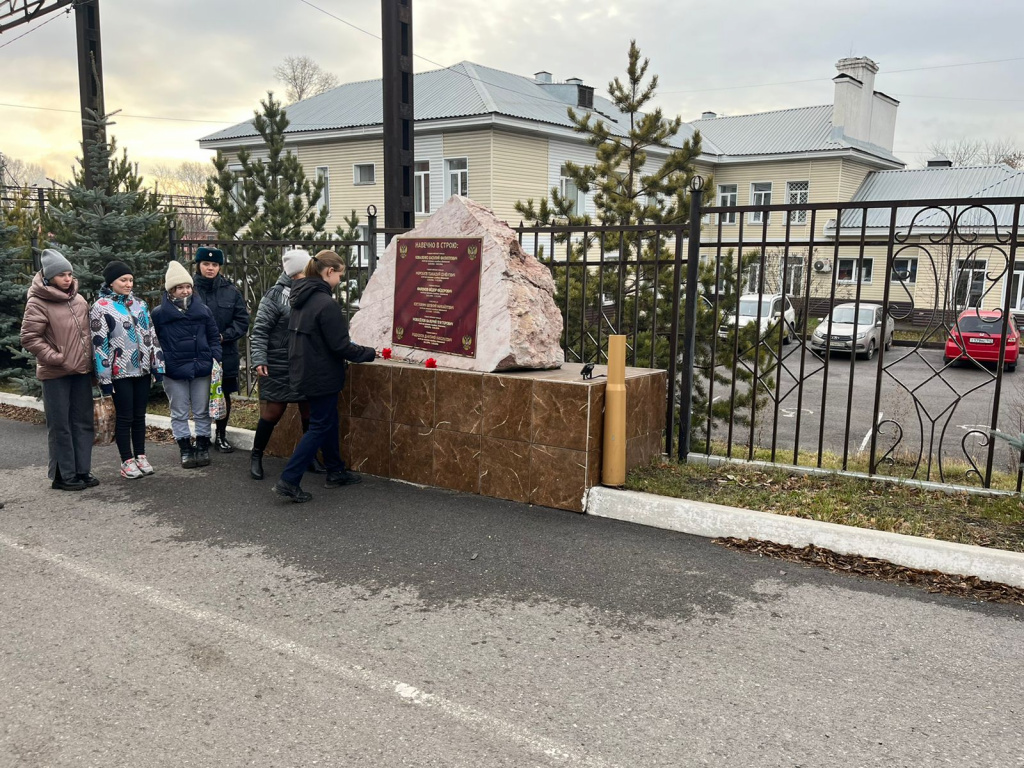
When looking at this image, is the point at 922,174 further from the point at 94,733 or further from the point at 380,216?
the point at 94,733

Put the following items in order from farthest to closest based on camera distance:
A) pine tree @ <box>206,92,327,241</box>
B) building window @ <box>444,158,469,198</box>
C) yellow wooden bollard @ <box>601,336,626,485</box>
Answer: building window @ <box>444,158,469,198</box> < pine tree @ <box>206,92,327,241</box> < yellow wooden bollard @ <box>601,336,626,485</box>

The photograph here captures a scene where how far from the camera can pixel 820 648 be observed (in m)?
3.48

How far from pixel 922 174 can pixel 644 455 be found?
35511 millimetres

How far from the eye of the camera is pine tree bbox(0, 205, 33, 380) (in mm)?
10633

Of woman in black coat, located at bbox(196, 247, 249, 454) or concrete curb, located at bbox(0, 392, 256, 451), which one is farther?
concrete curb, located at bbox(0, 392, 256, 451)

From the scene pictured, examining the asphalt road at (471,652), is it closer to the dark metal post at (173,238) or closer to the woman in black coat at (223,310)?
the woman in black coat at (223,310)

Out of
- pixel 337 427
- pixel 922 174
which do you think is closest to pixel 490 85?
pixel 922 174

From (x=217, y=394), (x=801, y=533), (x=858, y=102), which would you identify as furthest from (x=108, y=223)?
(x=858, y=102)

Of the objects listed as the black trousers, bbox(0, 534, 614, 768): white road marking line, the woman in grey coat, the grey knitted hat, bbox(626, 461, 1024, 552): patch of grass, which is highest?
the grey knitted hat

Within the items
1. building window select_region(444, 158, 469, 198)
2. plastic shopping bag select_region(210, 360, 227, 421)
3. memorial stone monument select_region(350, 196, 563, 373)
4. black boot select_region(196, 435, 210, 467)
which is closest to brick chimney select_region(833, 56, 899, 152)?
building window select_region(444, 158, 469, 198)

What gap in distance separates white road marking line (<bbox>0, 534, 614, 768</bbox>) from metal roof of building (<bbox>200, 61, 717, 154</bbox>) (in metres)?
22.3

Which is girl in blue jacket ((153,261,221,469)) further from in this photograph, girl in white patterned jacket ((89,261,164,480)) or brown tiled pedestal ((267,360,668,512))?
brown tiled pedestal ((267,360,668,512))

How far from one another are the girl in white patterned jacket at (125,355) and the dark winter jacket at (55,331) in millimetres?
108

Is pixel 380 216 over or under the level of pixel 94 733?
over
